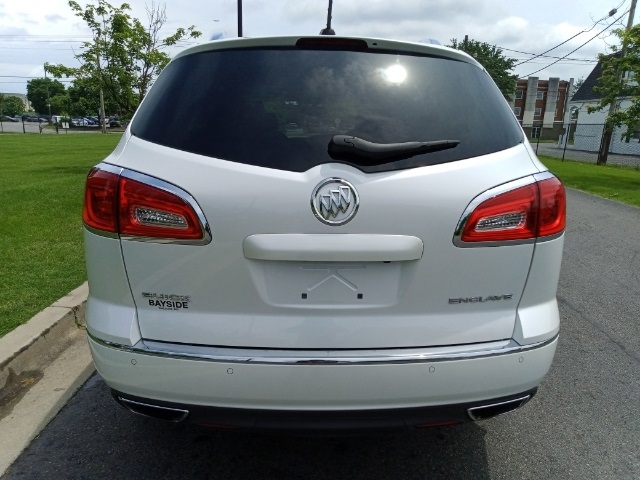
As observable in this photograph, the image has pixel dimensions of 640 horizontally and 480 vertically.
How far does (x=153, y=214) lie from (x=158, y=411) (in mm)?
732

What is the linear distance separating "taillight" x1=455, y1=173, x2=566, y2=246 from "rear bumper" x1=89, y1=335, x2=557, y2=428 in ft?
1.37

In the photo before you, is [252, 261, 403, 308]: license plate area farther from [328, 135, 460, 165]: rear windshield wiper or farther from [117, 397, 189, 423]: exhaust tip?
[117, 397, 189, 423]: exhaust tip

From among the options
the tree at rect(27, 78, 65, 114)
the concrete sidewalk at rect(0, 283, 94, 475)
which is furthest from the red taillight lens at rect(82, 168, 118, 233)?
the tree at rect(27, 78, 65, 114)

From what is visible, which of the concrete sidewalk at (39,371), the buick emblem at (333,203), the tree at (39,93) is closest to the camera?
the buick emblem at (333,203)

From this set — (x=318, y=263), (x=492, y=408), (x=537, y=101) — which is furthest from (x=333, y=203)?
(x=537, y=101)

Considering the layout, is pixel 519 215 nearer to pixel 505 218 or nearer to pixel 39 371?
pixel 505 218

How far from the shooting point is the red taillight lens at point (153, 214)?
1.78 meters

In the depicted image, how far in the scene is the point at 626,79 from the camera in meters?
17.1

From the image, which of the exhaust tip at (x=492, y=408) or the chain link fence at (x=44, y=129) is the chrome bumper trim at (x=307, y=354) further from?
the chain link fence at (x=44, y=129)

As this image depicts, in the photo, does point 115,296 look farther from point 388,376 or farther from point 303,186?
point 388,376

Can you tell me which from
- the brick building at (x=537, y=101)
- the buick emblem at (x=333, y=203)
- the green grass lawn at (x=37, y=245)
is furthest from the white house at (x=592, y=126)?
the buick emblem at (x=333, y=203)

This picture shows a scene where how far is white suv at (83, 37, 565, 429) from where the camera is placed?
5.78 feet

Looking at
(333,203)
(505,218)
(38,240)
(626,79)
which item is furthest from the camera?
(626,79)

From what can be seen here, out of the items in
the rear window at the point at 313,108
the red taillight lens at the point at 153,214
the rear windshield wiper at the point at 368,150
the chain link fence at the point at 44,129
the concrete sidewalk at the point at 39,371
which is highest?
the rear window at the point at 313,108
